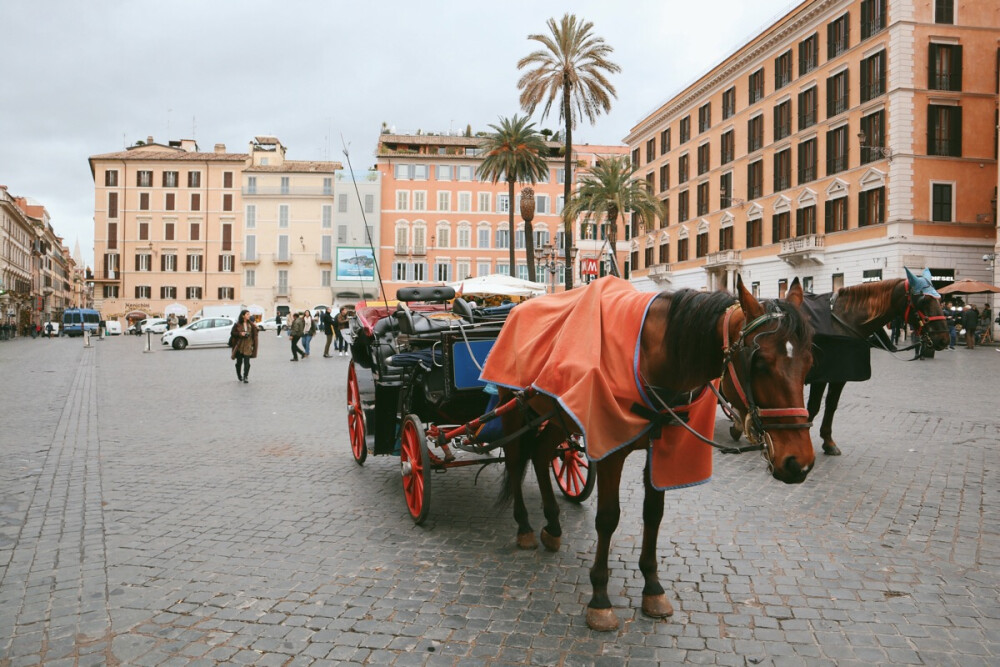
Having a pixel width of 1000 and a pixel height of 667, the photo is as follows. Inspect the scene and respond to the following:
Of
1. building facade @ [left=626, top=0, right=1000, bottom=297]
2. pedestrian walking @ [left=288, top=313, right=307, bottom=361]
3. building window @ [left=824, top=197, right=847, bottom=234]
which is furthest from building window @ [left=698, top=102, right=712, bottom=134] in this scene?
pedestrian walking @ [left=288, top=313, right=307, bottom=361]

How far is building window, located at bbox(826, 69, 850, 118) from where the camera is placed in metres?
33.7

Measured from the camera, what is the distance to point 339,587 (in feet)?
12.3

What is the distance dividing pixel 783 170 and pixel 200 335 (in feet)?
101

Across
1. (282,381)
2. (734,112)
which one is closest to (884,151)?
(734,112)

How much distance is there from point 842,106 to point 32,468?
119 feet

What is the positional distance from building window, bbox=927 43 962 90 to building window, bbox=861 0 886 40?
7.96 ft

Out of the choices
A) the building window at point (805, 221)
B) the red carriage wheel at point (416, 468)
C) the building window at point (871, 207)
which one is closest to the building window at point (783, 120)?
the building window at point (805, 221)

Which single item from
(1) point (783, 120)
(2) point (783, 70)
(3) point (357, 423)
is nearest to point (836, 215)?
(1) point (783, 120)

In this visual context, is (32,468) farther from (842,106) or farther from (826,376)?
(842,106)

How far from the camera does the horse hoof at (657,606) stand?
3408 mm

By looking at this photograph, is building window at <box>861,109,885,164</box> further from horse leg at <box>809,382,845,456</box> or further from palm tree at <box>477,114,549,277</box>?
horse leg at <box>809,382,845,456</box>

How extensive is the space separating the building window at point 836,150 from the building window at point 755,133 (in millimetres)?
5562

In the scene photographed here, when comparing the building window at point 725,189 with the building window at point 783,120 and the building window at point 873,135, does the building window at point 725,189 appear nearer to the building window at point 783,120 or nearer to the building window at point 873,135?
the building window at point 783,120

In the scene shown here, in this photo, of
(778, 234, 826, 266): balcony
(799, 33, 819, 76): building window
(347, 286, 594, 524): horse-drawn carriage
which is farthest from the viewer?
(799, 33, 819, 76): building window
